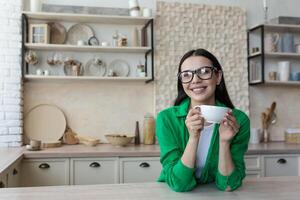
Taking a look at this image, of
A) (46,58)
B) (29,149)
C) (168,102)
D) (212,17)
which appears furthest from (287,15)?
(29,149)

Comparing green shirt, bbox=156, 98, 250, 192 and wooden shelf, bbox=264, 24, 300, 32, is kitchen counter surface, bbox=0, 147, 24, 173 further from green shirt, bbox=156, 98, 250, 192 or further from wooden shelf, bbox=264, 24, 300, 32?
wooden shelf, bbox=264, 24, 300, 32

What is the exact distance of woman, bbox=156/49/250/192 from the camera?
4.05ft

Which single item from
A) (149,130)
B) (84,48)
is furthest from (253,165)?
(84,48)

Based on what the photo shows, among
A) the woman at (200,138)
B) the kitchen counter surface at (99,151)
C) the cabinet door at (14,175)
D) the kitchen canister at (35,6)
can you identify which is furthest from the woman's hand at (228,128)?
the kitchen canister at (35,6)

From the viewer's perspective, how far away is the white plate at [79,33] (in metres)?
3.54

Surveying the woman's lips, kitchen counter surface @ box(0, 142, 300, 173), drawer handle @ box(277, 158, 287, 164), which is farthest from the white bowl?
drawer handle @ box(277, 158, 287, 164)

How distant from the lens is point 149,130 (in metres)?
3.52

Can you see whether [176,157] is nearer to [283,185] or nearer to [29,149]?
[283,185]

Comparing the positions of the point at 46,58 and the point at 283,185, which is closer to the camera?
the point at 283,185

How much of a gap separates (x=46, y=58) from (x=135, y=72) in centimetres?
89

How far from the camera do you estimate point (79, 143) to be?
11.5ft

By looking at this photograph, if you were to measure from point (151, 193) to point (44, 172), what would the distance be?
1888 millimetres

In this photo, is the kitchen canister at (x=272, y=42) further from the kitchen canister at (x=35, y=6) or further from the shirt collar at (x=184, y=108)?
the shirt collar at (x=184, y=108)

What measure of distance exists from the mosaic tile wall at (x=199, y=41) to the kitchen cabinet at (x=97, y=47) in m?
0.16
